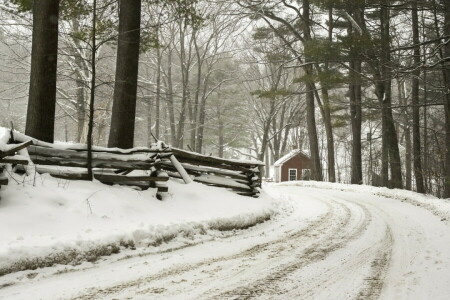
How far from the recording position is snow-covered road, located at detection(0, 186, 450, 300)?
12.7ft

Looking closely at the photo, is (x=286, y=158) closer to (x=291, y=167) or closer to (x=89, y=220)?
(x=291, y=167)

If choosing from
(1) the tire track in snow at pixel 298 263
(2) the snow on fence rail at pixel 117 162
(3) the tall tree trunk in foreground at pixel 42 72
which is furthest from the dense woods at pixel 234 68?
(1) the tire track in snow at pixel 298 263

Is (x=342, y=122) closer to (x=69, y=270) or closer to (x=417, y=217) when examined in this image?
(x=417, y=217)

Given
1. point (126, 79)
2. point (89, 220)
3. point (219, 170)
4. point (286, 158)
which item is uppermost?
point (286, 158)

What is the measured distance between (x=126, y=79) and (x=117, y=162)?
244 centimetres

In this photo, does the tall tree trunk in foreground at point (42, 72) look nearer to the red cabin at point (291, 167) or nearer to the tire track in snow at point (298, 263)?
the tire track in snow at point (298, 263)

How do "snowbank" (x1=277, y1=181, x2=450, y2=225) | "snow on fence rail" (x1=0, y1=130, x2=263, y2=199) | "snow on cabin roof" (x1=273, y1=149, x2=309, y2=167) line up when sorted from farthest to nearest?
"snow on cabin roof" (x1=273, y1=149, x2=309, y2=167)
"snowbank" (x1=277, y1=181, x2=450, y2=225)
"snow on fence rail" (x1=0, y1=130, x2=263, y2=199)

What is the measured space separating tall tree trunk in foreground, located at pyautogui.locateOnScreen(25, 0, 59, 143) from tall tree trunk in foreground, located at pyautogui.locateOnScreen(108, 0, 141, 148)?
1.66m

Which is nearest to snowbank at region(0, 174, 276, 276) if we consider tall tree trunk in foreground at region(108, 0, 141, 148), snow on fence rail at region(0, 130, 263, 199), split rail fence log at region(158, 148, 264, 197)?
snow on fence rail at region(0, 130, 263, 199)

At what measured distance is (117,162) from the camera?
7.21 metres

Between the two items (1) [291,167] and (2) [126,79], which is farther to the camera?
(1) [291,167]

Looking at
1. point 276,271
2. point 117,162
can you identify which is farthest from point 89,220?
point 276,271

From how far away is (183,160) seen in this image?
28.9 ft

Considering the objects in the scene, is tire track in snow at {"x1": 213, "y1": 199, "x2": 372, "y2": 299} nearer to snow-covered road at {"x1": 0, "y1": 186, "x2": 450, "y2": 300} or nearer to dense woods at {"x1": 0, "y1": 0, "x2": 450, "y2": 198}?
snow-covered road at {"x1": 0, "y1": 186, "x2": 450, "y2": 300}
